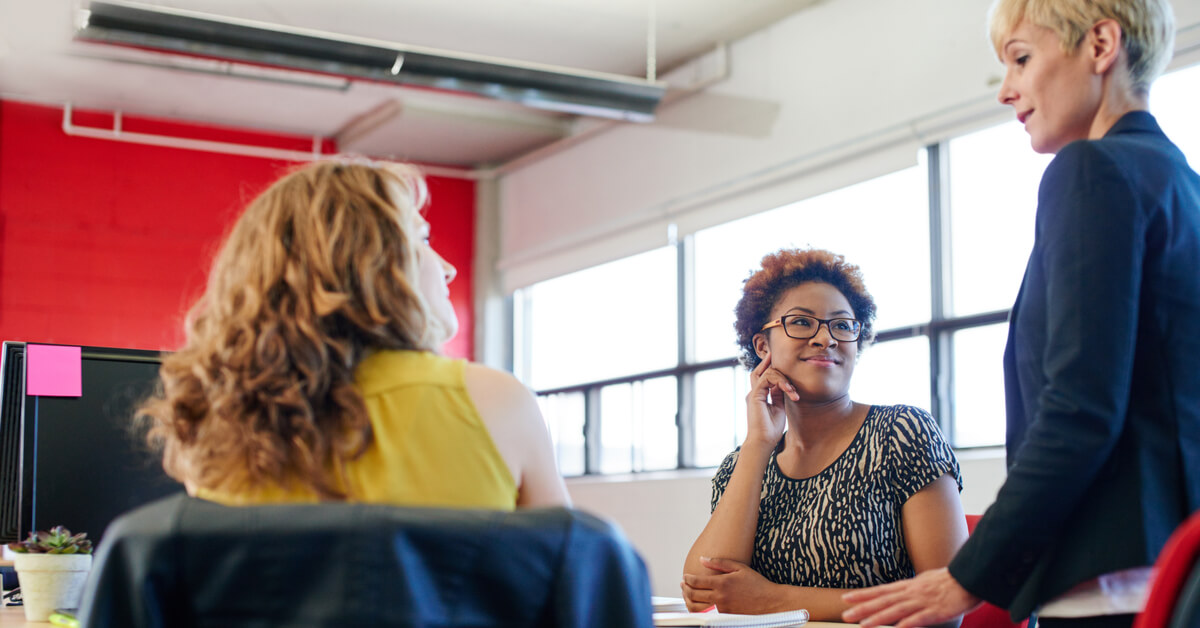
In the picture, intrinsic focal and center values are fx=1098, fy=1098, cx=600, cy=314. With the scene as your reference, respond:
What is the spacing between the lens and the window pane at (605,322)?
587cm

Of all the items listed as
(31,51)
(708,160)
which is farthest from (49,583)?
(31,51)

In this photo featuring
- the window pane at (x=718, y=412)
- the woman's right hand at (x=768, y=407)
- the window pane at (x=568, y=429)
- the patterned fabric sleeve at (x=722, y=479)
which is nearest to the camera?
the woman's right hand at (x=768, y=407)

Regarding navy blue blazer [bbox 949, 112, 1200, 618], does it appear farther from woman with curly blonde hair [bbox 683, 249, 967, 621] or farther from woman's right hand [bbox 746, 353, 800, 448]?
woman's right hand [bbox 746, 353, 800, 448]

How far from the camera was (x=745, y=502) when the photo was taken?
218 centimetres

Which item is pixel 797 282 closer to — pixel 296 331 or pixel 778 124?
pixel 296 331

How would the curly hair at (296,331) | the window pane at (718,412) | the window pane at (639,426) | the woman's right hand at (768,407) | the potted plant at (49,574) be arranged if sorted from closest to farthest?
1. the curly hair at (296,331)
2. the potted plant at (49,574)
3. the woman's right hand at (768,407)
4. the window pane at (718,412)
5. the window pane at (639,426)

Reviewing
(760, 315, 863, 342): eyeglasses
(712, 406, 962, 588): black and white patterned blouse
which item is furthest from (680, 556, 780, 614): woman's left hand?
(760, 315, 863, 342): eyeglasses

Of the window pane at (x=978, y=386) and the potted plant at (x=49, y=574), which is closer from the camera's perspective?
the potted plant at (x=49, y=574)

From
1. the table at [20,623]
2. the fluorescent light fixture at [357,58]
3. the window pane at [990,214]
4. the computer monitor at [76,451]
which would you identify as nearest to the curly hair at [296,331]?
the table at [20,623]

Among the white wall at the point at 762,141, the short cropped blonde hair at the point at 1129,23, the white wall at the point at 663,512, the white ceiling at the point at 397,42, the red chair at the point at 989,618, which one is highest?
the white ceiling at the point at 397,42

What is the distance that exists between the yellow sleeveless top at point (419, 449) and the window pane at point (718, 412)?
4088mm

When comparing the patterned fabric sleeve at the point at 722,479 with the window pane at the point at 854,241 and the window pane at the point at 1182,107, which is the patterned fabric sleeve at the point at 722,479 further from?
the window pane at the point at 1182,107

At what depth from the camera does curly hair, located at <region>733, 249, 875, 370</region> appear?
2445 mm

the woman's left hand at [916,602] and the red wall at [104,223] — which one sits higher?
the red wall at [104,223]
